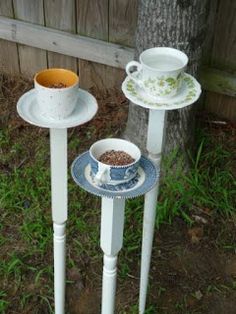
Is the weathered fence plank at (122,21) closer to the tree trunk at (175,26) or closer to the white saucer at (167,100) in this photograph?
the tree trunk at (175,26)

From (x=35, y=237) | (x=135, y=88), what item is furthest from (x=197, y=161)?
(x=135, y=88)

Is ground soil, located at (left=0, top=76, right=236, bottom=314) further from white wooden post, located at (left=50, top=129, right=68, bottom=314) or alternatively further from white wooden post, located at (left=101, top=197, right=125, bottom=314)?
white wooden post, located at (left=101, top=197, right=125, bottom=314)

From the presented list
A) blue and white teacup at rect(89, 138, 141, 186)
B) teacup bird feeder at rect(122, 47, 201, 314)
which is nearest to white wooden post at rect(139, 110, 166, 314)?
teacup bird feeder at rect(122, 47, 201, 314)

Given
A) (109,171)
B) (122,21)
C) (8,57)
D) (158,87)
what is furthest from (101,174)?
(8,57)

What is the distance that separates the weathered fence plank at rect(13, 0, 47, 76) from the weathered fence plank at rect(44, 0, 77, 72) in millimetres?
46

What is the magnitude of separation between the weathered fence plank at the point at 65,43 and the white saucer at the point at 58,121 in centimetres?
149

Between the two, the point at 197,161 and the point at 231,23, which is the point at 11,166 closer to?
the point at 197,161

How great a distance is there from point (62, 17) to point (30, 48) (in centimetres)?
32

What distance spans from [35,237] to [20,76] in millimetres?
1340

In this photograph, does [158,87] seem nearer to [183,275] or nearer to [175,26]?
[175,26]

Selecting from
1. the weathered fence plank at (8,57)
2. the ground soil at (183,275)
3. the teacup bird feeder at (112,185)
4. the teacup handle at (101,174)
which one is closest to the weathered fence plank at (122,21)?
the weathered fence plank at (8,57)

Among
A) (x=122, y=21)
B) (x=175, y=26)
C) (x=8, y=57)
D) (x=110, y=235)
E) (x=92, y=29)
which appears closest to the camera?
(x=110, y=235)

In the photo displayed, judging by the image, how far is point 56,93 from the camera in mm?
1794

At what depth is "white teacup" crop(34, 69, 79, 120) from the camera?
180 centimetres
